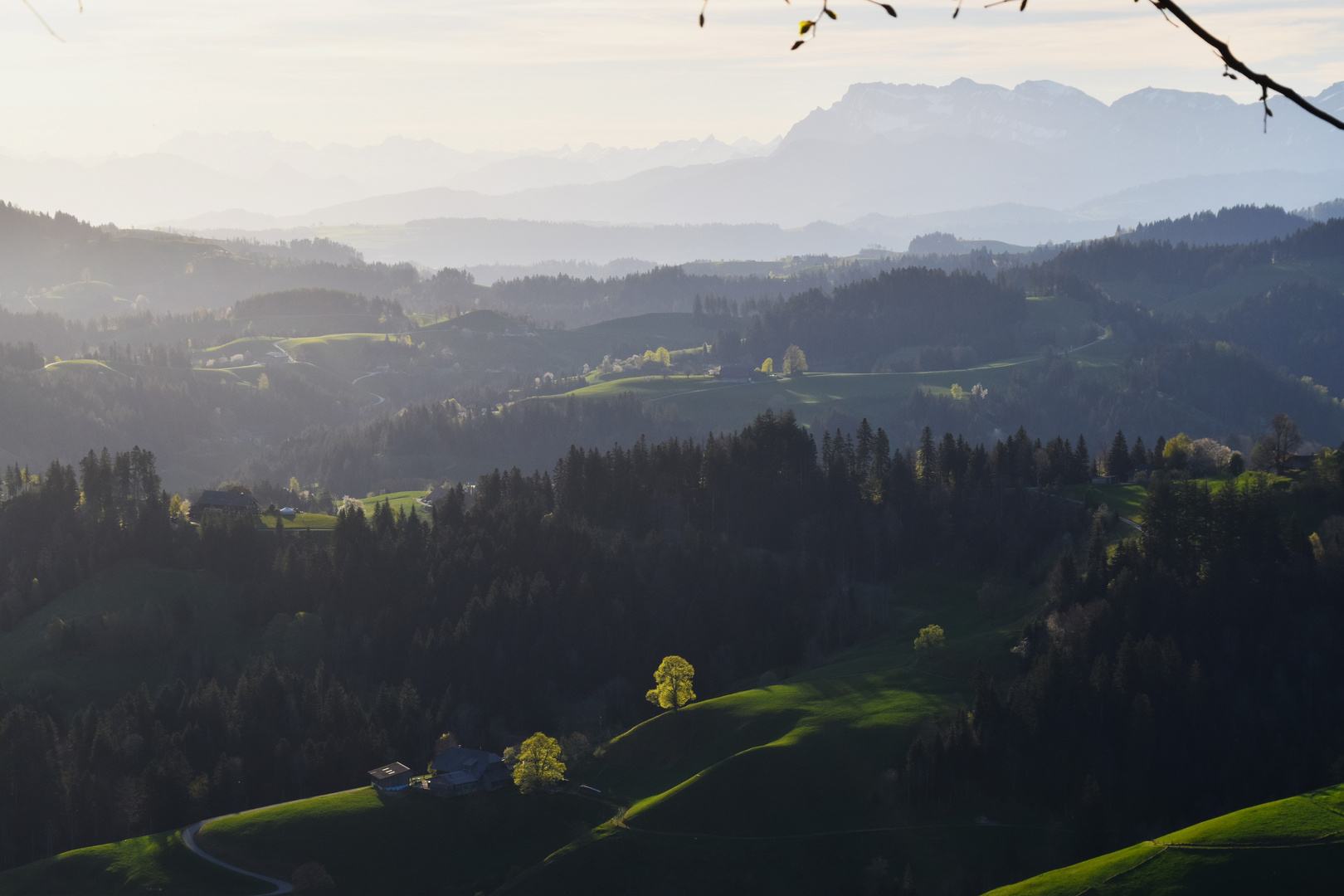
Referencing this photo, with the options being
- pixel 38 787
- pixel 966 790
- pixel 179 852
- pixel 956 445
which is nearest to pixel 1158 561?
pixel 966 790

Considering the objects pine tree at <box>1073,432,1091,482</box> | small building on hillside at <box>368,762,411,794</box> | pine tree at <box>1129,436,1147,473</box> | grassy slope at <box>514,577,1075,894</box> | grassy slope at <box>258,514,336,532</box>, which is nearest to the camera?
grassy slope at <box>514,577,1075,894</box>

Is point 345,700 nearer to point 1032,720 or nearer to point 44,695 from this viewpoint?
point 44,695

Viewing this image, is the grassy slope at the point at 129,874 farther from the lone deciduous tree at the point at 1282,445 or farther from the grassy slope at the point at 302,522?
the lone deciduous tree at the point at 1282,445

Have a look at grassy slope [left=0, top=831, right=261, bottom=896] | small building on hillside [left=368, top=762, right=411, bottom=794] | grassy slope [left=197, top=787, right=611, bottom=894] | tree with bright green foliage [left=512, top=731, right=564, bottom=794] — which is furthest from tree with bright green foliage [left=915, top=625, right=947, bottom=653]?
grassy slope [left=0, top=831, right=261, bottom=896]

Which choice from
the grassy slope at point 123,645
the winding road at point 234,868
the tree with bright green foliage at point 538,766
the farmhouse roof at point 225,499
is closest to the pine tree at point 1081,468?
the tree with bright green foliage at point 538,766

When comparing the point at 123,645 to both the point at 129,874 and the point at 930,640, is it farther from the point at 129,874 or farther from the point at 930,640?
the point at 930,640

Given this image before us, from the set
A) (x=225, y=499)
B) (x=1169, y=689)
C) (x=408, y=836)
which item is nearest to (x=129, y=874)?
(x=408, y=836)

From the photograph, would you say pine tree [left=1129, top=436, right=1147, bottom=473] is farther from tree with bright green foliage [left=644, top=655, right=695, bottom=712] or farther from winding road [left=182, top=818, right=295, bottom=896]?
winding road [left=182, top=818, right=295, bottom=896]
